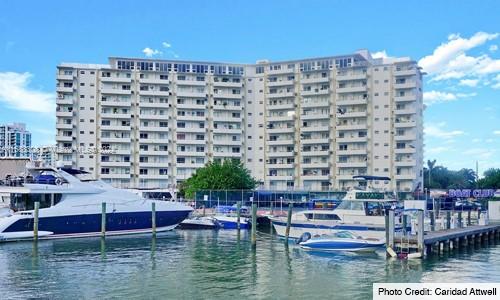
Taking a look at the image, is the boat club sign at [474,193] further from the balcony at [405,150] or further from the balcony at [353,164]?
the balcony at [353,164]

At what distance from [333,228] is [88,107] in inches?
2727

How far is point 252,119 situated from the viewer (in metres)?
102

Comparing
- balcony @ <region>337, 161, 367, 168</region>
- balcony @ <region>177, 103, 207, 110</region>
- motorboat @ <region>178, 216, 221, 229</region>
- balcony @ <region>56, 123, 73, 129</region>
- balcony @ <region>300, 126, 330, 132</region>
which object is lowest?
motorboat @ <region>178, 216, 221, 229</region>

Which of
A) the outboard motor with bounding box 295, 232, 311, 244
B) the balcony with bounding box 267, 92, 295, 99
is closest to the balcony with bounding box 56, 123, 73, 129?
the balcony with bounding box 267, 92, 295, 99

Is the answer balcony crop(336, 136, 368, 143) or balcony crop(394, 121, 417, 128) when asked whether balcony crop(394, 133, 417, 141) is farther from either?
balcony crop(336, 136, 368, 143)

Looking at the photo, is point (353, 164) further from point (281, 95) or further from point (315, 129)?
point (281, 95)

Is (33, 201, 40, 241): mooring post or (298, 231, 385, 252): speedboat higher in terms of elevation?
(33, 201, 40, 241): mooring post

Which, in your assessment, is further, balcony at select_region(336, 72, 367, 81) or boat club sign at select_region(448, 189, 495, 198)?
balcony at select_region(336, 72, 367, 81)

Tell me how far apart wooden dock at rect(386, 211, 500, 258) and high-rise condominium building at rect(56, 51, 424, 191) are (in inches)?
2050

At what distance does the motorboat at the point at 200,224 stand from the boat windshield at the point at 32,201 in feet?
48.1

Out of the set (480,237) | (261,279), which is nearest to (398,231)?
(480,237)

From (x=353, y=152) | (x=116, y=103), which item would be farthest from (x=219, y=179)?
(x=116, y=103)

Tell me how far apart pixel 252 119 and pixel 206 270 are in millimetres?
75017

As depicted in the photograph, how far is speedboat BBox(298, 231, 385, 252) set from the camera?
111 ft
